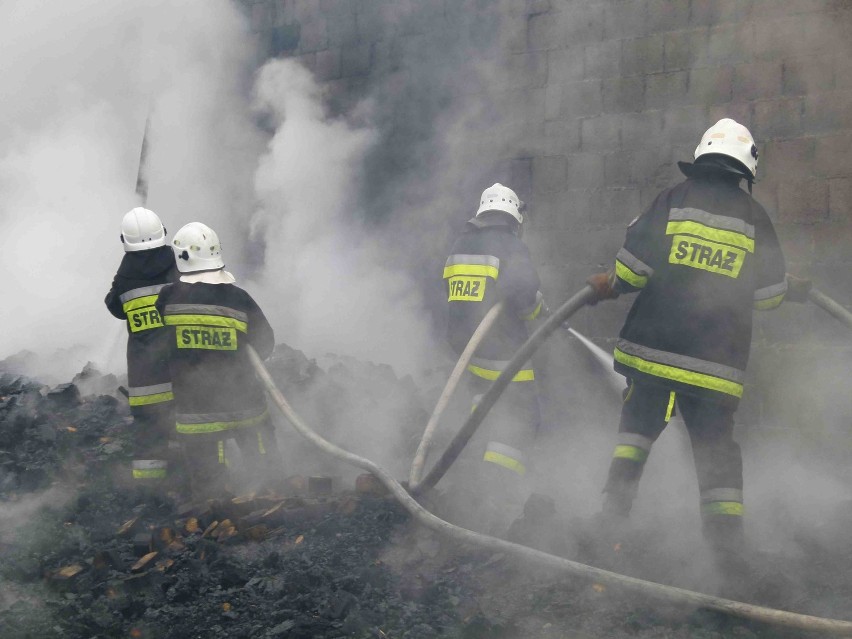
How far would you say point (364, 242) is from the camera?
7754 mm

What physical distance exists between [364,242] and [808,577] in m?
4.84

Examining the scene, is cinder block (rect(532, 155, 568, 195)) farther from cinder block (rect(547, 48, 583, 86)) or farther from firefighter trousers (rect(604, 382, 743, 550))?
firefighter trousers (rect(604, 382, 743, 550))

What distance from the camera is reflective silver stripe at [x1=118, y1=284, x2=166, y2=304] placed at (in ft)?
18.4

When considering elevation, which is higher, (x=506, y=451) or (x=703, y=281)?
(x=703, y=281)

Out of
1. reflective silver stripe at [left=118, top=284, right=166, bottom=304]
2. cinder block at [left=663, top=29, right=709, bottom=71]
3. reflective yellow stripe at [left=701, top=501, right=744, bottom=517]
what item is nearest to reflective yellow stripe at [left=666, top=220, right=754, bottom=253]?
reflective yellow stripe at [left=701, top=501, right=744, bottom=517]

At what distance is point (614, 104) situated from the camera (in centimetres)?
630

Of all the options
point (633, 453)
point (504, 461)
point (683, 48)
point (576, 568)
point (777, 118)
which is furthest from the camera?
point (683, 48)

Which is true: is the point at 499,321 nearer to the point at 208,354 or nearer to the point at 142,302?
the point at 208,354

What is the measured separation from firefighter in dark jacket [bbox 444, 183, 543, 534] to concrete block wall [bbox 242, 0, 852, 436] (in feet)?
3.45

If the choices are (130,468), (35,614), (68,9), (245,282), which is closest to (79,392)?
(130,468)

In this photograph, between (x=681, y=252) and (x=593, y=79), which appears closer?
(x=681, y=252)

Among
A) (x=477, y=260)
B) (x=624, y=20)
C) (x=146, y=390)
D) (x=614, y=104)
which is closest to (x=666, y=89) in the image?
(x=614, y=104)

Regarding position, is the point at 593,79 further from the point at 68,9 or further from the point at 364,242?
the point at 68,9

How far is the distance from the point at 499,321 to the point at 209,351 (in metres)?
1.79
